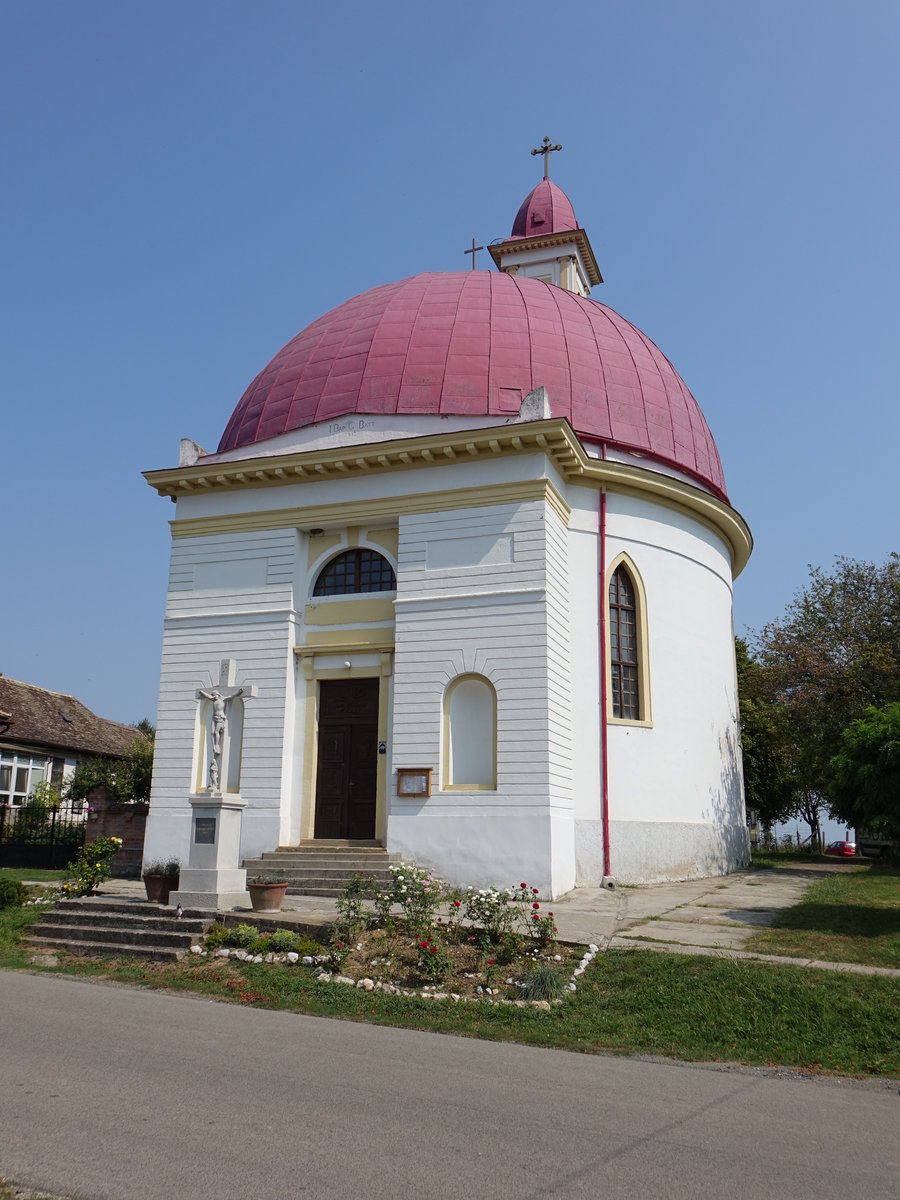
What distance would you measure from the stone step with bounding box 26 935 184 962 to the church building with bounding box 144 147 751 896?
11.3 feet

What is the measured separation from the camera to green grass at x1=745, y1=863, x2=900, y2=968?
1077 centimetres

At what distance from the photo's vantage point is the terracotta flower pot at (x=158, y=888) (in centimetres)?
1403

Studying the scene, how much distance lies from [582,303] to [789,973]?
18.0 metres

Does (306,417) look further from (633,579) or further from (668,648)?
(668,648)

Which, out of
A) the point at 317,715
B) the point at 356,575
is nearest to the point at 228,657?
the point at 317,715

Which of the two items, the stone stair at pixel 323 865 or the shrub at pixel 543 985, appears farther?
the stone stair at pixel 323 865

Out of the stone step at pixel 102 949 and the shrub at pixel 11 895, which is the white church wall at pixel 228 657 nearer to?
the shrub at pixel 11 895

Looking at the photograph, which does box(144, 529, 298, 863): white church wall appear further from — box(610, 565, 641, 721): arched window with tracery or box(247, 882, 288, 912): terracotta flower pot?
box(610, 565, 641, 721): arched window with tracery

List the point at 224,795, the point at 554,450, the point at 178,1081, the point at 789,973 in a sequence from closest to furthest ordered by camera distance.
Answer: the point at 178,1081 → the point at 789,973 → the point at 224,795 → the point at 554,450

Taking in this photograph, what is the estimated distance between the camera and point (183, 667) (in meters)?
19.4

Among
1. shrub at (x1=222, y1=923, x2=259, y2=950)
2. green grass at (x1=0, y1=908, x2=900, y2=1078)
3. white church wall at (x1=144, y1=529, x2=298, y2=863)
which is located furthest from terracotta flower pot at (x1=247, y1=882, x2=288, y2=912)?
white church wall at (x1=144, y1=529, x2=298, y2=863)

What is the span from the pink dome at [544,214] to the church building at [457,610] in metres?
9.92

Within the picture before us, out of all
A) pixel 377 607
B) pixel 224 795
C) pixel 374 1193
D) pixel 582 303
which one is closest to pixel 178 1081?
pixel 374 1193

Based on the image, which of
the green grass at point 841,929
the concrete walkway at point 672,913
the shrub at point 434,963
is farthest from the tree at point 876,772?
the shrub at point 434,963
